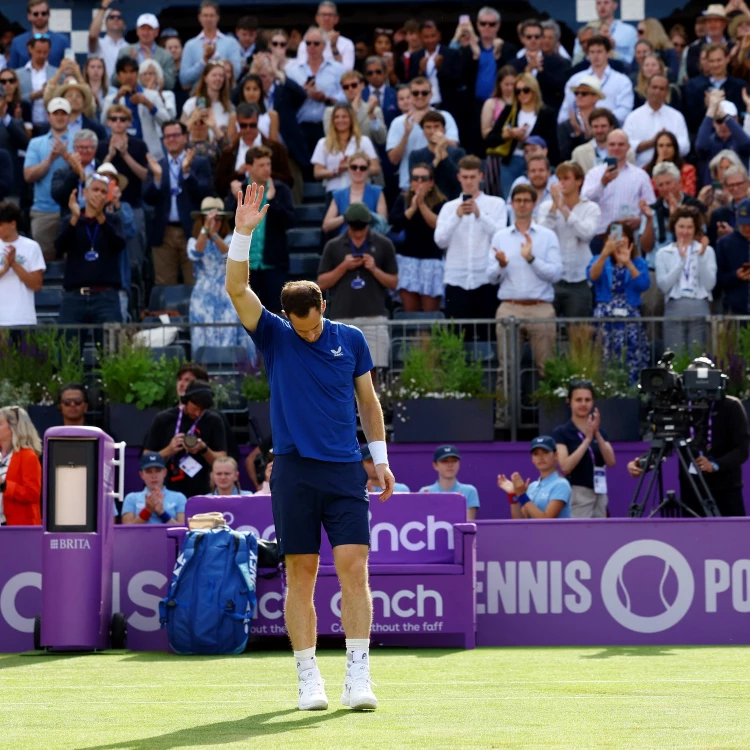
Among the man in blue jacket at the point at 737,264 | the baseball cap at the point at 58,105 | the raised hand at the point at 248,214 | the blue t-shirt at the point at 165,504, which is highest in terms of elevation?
the baseball cap at the point at 58,105

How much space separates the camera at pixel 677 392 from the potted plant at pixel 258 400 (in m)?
3.63

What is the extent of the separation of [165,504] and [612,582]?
3.62 m

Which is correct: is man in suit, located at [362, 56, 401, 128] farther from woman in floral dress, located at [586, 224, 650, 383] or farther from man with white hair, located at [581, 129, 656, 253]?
woman in floral dress, located at [586, 224, 650, 383]

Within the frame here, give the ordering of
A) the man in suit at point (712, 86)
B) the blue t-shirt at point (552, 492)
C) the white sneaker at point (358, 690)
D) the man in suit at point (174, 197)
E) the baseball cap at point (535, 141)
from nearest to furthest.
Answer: the white sneaker at point (358, 690), the blue t-shirt at point (552, 492), the baseball cap at point (535, 141), the man in suit at point (174, 197), the man in suit at point (712, 86)

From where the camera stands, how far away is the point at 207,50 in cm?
1942

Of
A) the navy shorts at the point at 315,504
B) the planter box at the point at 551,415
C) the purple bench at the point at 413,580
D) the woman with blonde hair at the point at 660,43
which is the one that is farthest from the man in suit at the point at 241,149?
the navy shorts at the point at 315,504

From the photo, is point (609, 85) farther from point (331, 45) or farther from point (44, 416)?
point (44, 416)

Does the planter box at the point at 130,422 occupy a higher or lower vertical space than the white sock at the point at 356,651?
higher

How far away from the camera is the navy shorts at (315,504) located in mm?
7438

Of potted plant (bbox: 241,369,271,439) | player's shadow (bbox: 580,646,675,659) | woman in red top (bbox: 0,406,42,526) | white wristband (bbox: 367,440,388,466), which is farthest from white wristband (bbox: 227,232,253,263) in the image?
potted plant (bbox: 241,369,271,439)

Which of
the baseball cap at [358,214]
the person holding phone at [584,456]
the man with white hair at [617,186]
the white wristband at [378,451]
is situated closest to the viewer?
the white wristband at [378,451]

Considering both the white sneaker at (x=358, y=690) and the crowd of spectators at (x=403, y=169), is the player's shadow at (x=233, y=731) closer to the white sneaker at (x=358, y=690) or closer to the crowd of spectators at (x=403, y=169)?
the white sneaker at (x=358, y=690)

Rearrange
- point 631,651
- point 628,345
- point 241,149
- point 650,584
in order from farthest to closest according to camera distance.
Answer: point 241,149 < point 628,345 < point 650,584 < point 631,651

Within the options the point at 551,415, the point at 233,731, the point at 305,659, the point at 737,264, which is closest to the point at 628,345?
the point at 551,415
